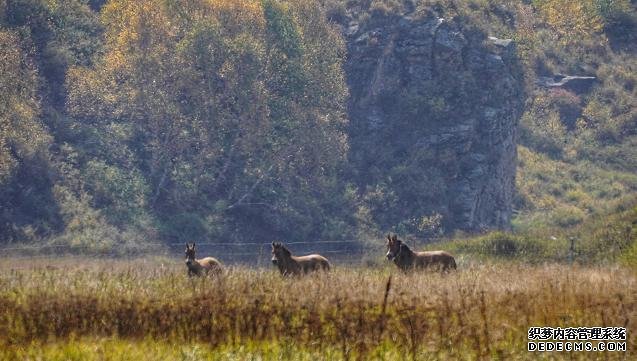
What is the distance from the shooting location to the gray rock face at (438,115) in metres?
66.5

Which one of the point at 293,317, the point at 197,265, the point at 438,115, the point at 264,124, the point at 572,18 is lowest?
the point at 197,265

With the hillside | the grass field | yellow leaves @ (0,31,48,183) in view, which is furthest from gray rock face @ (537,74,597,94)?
the grass field

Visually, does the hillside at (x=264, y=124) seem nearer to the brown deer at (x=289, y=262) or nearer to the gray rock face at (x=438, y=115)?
the gray rock face at (x=438, y=115)

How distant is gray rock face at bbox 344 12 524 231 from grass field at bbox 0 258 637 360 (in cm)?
4569

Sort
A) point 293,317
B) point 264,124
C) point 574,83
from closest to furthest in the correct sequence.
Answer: point 293,317 < point 264,124 < point 574,83

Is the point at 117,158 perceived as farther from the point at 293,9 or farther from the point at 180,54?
the point at 293,9

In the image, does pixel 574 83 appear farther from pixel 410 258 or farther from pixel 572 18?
pixel 410 258

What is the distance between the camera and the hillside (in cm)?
5544

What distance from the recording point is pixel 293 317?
1716 centimetres

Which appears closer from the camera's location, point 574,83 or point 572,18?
point 574,83

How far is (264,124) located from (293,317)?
42.6 m

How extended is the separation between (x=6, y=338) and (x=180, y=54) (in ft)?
141

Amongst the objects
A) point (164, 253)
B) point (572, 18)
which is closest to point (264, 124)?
point (164, 253)

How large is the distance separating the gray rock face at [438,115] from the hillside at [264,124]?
0.13 metres
